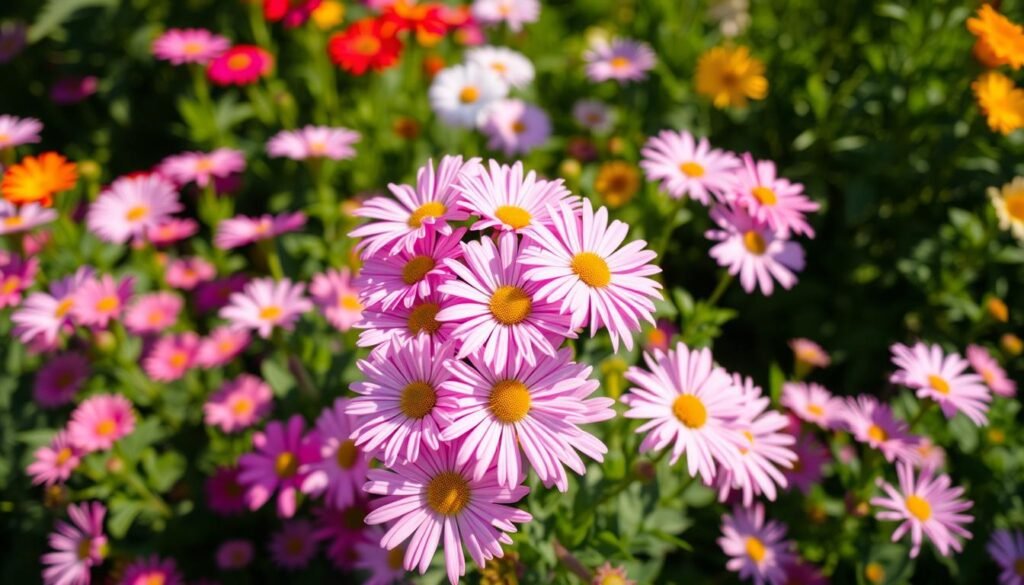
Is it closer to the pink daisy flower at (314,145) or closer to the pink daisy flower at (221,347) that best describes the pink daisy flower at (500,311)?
the pink daisy flower at (221,347)

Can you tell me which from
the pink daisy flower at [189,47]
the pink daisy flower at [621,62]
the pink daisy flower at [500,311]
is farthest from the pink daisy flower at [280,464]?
the pink daisy flower at [621,62]

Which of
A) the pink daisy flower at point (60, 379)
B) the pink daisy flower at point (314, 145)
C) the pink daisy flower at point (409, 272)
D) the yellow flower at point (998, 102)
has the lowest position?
the pink daisy flower at point (60, 379)

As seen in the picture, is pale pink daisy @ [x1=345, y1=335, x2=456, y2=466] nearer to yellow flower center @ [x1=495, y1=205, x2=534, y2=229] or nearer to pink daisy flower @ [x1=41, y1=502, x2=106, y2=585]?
yellow flower center @ [x1=495, y1=205, x2=534, y2=229]

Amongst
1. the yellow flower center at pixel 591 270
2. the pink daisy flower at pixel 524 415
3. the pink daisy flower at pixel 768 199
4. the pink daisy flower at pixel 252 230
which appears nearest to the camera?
the pink daisy flower at pixel 524 415

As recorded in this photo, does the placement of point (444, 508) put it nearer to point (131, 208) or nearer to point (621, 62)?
point (131, 208)

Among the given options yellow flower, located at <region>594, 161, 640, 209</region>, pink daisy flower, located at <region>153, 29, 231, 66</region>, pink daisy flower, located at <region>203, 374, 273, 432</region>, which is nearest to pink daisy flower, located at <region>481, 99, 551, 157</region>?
yellow flower, located at <region>594, 161, 640, 209</region>

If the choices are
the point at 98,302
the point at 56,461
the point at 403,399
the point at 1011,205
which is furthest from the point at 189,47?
the point at 1011,205
